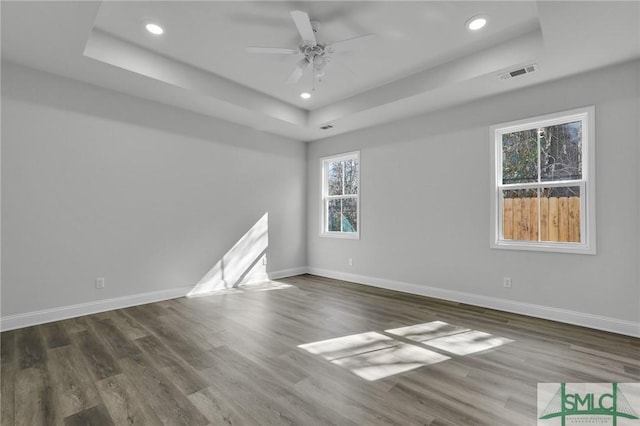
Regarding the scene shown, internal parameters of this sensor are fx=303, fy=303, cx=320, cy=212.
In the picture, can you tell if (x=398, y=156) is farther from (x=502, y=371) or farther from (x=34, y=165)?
(x=34, y=165)

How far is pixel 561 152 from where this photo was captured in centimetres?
352

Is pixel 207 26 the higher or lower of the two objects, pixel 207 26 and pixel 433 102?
the higher

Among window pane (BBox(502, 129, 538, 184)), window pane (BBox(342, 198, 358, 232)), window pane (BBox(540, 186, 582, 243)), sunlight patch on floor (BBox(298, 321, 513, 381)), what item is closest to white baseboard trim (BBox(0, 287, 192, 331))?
sunlight patch on floor (BBox(298, 321, 513, 381))

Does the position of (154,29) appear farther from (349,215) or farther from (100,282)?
(349,215)

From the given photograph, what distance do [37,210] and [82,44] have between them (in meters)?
1.84

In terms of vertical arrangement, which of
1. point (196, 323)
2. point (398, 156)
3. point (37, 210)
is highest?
point (398, 156)

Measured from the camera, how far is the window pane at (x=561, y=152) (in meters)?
3.41

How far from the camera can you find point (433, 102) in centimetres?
416

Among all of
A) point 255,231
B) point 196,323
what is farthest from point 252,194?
point 196,323

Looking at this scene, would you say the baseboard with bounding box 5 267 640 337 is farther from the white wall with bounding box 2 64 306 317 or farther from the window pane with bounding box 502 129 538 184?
the window pane with bounding box 502 129 538 184

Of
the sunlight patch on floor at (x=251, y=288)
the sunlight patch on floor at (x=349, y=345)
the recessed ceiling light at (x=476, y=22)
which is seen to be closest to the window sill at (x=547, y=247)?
the sunlight patch on floor at (x=349, y=345)

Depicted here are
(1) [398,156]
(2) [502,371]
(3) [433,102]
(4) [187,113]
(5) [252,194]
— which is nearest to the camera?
(2) [502,371]

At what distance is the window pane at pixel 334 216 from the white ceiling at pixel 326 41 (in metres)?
2.05

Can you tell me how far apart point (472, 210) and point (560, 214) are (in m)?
0.94
